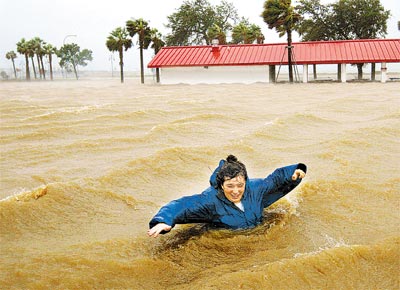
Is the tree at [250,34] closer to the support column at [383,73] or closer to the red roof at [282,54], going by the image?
the red roof at [282,54]

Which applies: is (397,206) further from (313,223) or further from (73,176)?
(73,176)

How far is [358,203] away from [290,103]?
28.5 feet

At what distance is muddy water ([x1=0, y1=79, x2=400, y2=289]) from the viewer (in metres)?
Answer: 3.13

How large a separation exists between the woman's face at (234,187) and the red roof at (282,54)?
80.3 ft

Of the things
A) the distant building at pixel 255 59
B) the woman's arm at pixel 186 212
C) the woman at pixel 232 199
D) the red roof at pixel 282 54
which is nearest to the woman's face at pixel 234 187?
the woman at pixel 232 199

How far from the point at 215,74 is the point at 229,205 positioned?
83.4 feet

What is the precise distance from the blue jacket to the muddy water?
0.10m

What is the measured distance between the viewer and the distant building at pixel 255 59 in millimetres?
27234

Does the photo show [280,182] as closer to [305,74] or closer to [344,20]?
[305,74]

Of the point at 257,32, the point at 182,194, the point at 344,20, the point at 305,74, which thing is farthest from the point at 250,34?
the point at 182,194

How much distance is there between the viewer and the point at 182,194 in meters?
5.10

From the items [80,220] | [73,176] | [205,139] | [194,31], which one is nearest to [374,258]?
[80,220]

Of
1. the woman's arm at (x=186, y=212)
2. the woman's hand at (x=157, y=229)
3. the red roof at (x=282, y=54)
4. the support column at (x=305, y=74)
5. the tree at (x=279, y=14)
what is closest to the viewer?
the woman's hand at (x=157, y=229)

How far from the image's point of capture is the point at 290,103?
13.0 m
